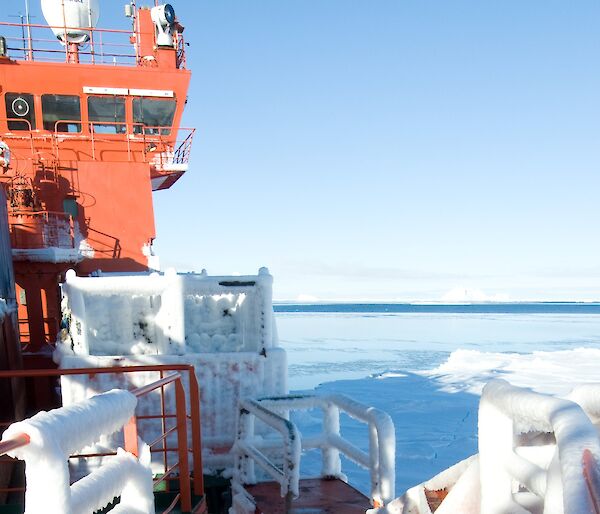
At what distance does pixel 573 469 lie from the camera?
922 millimetres

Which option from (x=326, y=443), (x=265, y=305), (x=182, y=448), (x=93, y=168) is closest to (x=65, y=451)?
(x=182, y=448)

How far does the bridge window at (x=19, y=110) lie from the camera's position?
1083 cm

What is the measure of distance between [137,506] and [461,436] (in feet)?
30.4

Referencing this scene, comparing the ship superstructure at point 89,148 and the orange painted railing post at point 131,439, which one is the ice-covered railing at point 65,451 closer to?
the orange painted railing post at point 131,439

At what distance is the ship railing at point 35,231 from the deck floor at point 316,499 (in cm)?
652

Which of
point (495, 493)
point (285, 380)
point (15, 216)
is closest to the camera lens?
point (495, 493)

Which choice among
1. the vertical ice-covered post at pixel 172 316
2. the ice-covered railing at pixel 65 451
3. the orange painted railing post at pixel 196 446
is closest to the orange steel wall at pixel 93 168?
the vertical ice-covered post at pixel 172 316

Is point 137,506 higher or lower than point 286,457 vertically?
higher

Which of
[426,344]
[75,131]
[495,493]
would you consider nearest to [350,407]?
[495,493]

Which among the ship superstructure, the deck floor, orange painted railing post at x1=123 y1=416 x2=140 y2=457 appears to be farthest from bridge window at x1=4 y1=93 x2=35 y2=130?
orange painted railing post at x1=123 y1=416 x2=140 y2=457

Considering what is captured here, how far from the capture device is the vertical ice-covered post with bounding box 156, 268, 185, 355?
5.96m

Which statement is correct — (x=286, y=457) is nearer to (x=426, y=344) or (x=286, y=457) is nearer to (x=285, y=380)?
(x=285, y=380)

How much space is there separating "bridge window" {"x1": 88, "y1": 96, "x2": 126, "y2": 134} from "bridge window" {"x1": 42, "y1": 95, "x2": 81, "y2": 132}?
330mm

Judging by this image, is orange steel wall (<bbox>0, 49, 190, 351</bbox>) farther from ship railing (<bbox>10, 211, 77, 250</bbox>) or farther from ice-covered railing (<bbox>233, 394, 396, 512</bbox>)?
ice-covered railing (<bbox>233, 394, 396, 512</bbox>)
